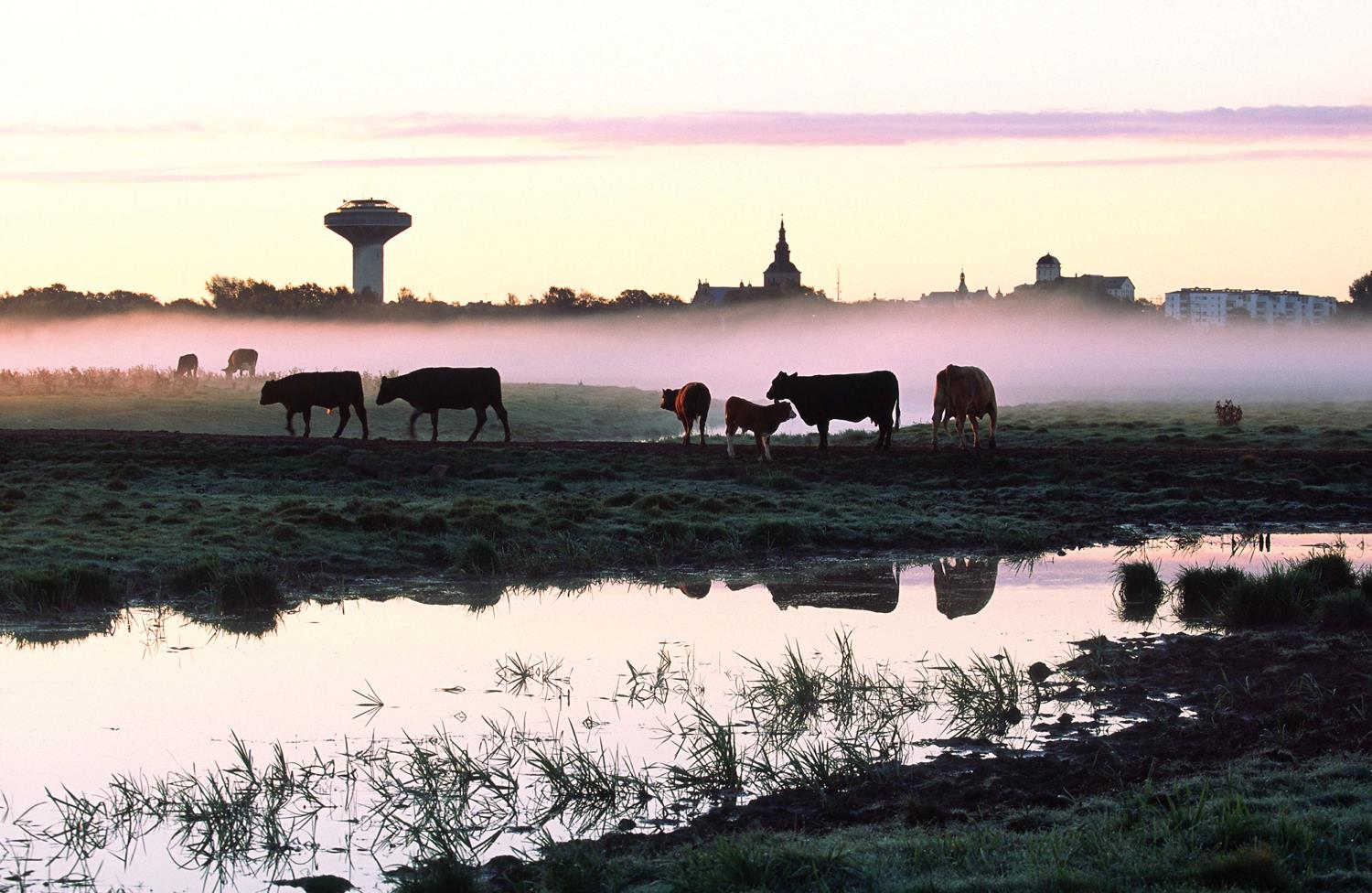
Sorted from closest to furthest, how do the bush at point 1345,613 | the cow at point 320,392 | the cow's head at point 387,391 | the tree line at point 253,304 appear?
the bush at point 1345,613, the cow at point 320,392, the cow's head at point 387,391, the tree line at point 253,304

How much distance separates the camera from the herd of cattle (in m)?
31.0

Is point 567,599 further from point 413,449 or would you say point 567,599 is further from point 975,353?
point 975,353

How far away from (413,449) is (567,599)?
1272 cm

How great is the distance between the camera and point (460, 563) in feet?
67.9

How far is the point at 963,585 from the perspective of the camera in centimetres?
1969

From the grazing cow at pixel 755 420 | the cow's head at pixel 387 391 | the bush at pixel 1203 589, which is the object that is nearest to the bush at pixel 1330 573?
the bush at pixel 1203 589

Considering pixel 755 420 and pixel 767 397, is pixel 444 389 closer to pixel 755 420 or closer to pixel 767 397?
pixel 767 397

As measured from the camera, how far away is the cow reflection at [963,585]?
17938mm

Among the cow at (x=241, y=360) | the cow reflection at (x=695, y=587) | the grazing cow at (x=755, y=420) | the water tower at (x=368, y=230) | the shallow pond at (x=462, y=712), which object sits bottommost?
the shallow pond at (x=462, y=712)

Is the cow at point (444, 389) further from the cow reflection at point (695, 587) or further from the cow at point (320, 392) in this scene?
the cow reflection at point (695, 587)

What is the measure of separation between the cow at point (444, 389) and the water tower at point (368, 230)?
105 meters

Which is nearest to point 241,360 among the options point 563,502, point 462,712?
point 563,502

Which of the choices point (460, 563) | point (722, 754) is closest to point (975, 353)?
point (460, 563)

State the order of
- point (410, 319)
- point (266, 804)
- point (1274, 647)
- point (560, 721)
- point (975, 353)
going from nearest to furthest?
point (266, 804)
point (560, 721)
point (1274, 647)
point (410, 319)
point (975, 353)
